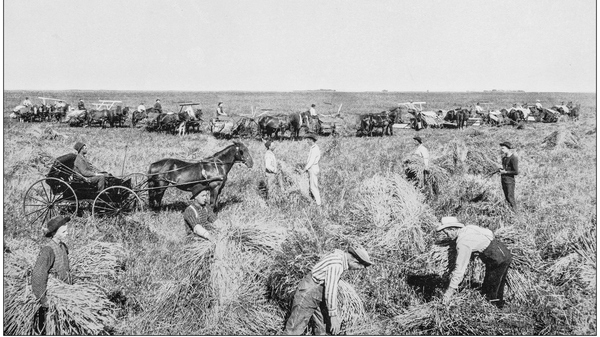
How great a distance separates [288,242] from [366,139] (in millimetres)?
15733

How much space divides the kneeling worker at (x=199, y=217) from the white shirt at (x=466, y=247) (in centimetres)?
324

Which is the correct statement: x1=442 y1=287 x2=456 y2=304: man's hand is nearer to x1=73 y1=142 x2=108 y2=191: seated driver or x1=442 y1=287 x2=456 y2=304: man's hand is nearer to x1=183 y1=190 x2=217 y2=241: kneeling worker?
x1=183 y1=190 x2=217 y2=241: kneeling worker

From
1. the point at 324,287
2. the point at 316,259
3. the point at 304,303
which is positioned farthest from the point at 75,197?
the point at 324,287

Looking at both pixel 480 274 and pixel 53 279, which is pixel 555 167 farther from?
pixel 53 279

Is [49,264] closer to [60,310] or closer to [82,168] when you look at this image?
[60,310]

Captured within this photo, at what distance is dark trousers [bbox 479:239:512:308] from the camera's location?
222 inches

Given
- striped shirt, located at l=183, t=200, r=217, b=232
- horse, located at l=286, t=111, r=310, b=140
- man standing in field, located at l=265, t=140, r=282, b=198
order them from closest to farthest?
striped shirt, located at l=183, t=200, r=217, b=232 < man standing in field, located at l=265, t=140, r=282, b=198 < horse, located at l=286, t=111, r=310, b=140

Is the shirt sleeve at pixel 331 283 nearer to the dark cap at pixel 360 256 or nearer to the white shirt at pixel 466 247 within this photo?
the dark cap at pixel 360 256

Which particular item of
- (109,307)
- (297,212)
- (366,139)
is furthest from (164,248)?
(366,139)

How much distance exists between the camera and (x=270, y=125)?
69.1 ft

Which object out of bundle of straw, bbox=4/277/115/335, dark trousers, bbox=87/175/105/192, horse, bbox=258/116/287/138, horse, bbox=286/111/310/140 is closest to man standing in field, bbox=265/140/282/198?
dark trousers, bbox=87/175/105/192

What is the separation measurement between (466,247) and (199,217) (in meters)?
3.63

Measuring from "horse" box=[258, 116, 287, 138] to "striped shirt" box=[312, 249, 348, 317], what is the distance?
16.3m

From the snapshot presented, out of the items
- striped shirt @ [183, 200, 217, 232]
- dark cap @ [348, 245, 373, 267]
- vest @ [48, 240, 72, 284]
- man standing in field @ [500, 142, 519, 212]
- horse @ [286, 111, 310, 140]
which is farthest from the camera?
horse @ [286, 111, 310, 140]
